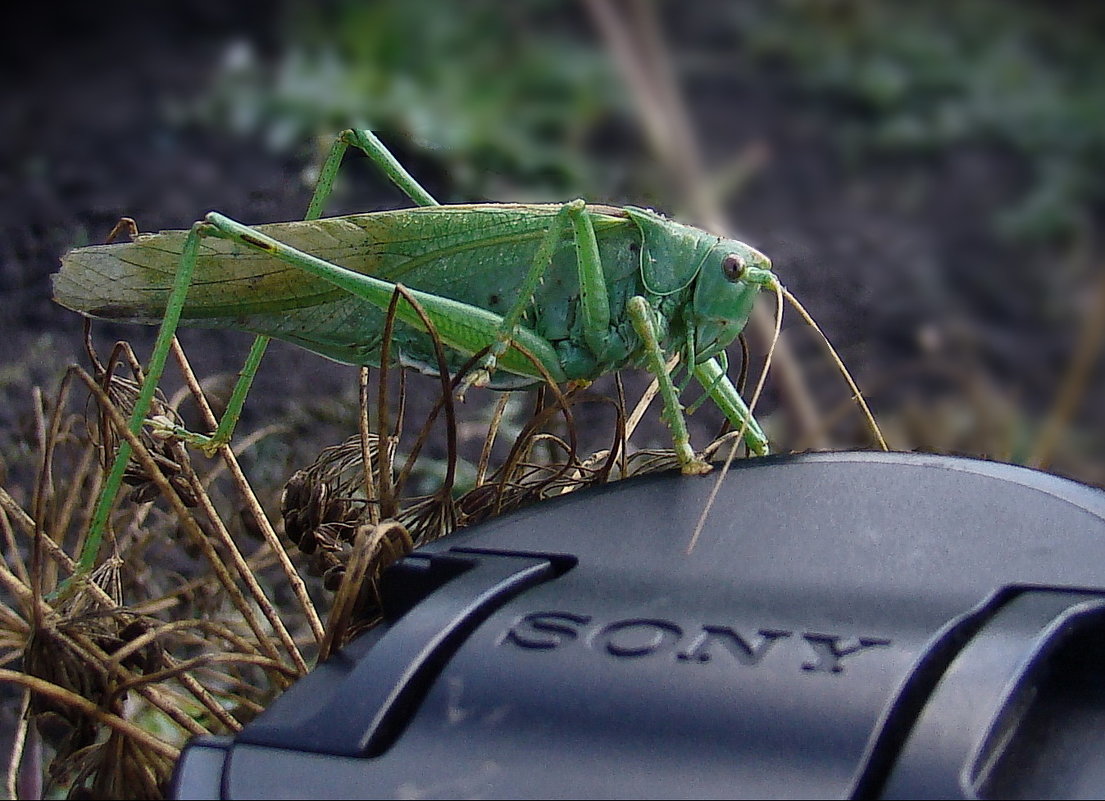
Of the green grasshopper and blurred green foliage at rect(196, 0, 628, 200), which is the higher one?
blurred green foliage at rect(196, 0, 628, 200)

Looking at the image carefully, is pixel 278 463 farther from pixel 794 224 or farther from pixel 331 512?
pixel 794 224

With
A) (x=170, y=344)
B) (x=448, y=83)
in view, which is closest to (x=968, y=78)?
(x=448, y=83)

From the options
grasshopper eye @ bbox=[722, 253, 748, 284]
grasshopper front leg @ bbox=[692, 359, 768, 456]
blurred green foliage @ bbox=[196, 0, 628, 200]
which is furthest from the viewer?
blurred green foliage @ bbox=[196, 0, 628, 200]

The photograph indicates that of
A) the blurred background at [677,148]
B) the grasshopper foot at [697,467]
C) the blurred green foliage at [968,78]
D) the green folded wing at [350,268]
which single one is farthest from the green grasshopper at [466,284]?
the blurred green foliage at [968,78]

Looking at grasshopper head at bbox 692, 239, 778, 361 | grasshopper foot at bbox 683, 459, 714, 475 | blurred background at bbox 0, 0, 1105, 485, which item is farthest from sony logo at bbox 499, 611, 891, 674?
blurred background at bbox 0, 0, 1105, 485

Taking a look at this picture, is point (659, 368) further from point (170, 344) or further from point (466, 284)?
point (170, 344)

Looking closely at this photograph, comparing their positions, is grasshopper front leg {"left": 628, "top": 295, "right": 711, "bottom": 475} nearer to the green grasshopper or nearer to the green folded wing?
the green grasshopper

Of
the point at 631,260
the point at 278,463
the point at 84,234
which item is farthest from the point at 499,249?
the point at 84,234
